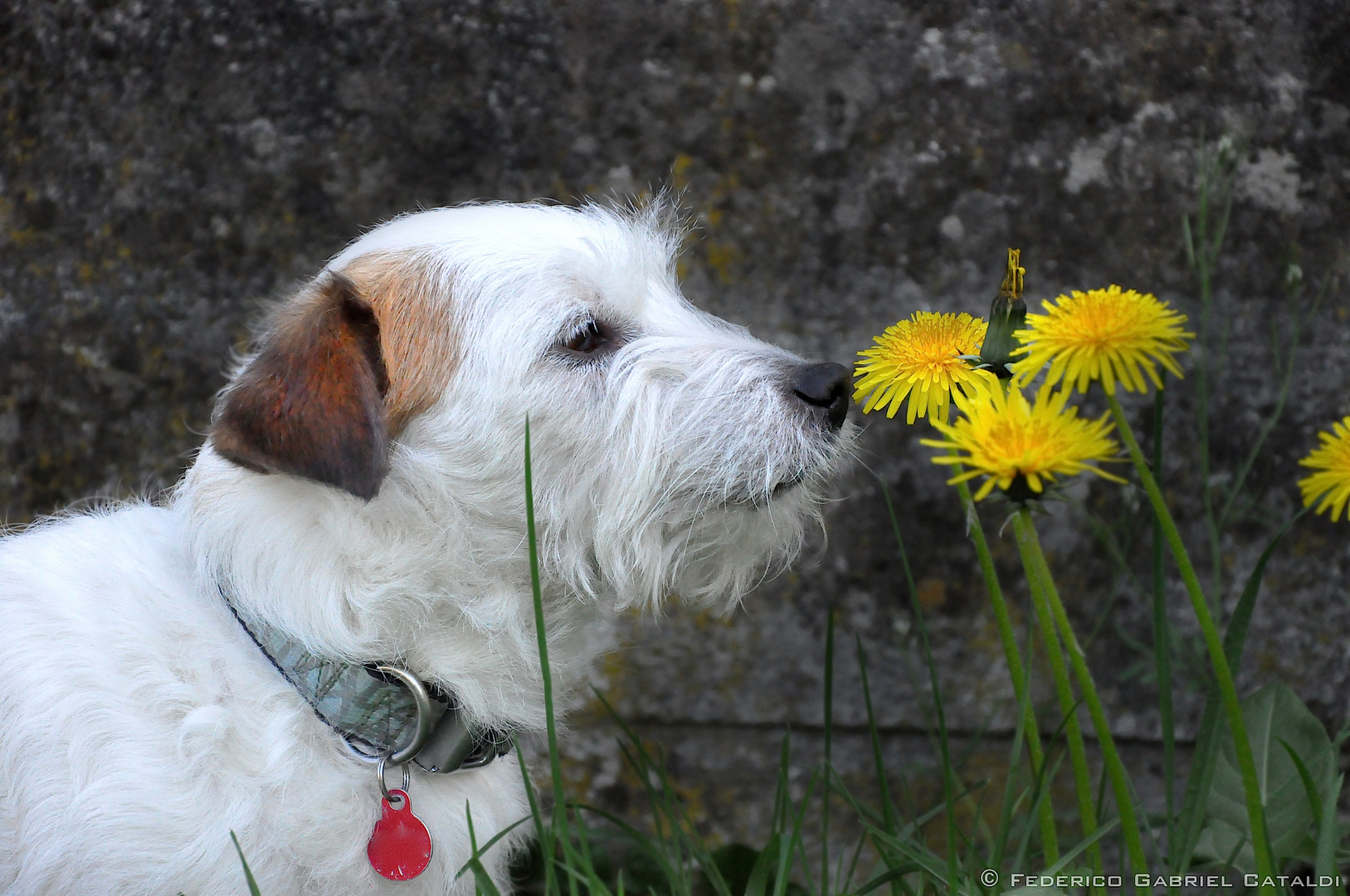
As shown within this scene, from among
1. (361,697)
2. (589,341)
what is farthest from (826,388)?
(361,697)

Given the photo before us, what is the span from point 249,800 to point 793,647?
4.72ft

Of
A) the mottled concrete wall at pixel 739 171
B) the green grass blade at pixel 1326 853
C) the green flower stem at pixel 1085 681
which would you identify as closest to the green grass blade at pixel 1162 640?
the green grass blade at pixel 1326 853

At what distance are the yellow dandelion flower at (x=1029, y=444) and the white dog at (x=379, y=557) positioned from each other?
0.66 meters

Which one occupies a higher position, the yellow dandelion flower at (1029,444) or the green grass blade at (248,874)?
the yellow dandelion flower at (1029,444)

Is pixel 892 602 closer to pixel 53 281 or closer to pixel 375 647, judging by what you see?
pixel 375 647

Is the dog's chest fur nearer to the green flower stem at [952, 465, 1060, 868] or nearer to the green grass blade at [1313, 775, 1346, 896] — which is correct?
the green flower stem at [952, 465, 1060, 868]

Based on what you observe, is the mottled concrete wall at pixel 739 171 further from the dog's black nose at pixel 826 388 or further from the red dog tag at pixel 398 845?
the red dog tag at pixel 398 845

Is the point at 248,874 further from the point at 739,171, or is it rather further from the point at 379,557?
the point at 739,171

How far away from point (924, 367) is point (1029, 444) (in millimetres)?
265

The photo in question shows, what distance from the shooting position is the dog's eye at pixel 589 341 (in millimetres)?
1790

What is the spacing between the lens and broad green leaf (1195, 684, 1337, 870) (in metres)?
1.67

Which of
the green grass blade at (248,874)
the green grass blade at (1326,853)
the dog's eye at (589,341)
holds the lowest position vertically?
the green grass blade at (248,874)

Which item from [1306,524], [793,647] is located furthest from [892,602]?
[1306,524]

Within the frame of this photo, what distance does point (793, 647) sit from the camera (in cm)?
264
